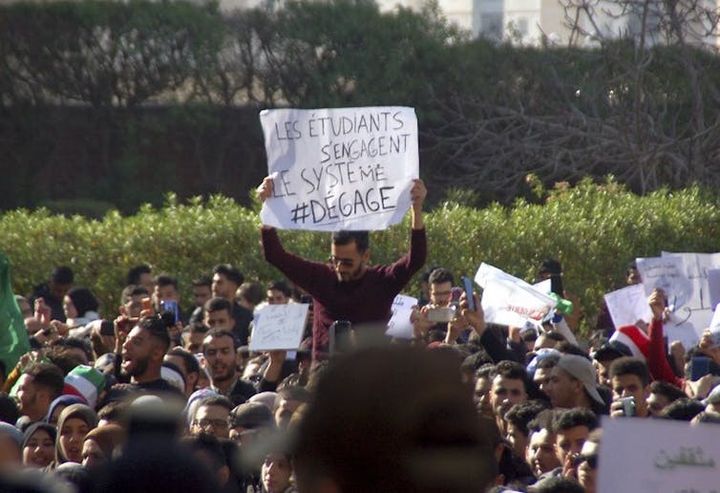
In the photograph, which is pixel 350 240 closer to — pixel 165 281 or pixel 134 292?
pixel 134 292

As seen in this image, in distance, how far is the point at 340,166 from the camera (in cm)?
945

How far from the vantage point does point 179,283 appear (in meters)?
15.9

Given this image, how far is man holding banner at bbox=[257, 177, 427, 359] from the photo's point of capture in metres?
7.55

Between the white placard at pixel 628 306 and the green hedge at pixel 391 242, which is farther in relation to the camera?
the green hedge at pixel 391 242

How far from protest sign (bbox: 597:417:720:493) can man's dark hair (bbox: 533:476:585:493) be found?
238 cm

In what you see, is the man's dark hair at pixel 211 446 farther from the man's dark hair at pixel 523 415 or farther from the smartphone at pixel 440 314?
the smartphone at pixel 440 314

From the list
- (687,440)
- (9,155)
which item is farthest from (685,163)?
(687,440)

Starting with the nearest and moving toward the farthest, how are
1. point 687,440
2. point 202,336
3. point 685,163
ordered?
point 687,440
point 202,336
point 685,163

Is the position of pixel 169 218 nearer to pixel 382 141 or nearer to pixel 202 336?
pixel 202 336

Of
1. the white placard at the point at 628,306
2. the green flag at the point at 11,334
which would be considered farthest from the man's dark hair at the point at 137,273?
the white placard at the point at 628,306

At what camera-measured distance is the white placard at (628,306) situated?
10602 millimetres

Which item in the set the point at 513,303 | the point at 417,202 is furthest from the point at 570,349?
the point at 513,303

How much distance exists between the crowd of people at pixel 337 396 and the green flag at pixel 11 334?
0.02m

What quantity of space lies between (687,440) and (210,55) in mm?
21936
